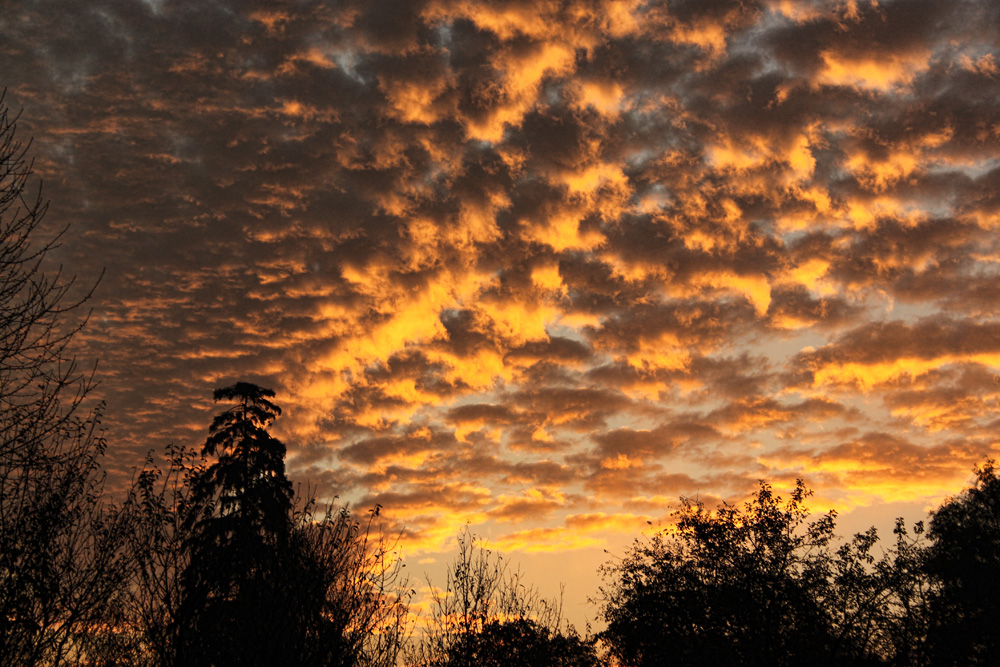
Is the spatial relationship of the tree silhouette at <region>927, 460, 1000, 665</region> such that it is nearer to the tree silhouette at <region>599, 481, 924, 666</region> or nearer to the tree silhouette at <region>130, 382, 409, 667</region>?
the tree silhouette at <region>599, 481, 924, 666</region>

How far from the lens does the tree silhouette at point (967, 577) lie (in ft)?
96.8

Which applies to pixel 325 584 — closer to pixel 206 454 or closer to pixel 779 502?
pixel 206 454

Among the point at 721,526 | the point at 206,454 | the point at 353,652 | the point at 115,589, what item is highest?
the point at 206,454

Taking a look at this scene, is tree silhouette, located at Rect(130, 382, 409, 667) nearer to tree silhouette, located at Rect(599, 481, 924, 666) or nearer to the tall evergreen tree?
the tall evergreen tree

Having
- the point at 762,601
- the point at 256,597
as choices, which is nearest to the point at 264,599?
the point at 256,597

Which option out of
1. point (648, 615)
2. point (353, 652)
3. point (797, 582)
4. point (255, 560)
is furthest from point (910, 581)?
point (255, 560)

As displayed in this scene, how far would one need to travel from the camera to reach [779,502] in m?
33.8

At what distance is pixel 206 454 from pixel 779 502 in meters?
27.9

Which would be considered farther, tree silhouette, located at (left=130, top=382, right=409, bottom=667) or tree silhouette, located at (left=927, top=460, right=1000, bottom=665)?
tree silhouette, located at (left=927, top=460, right=1000, bottom=665)

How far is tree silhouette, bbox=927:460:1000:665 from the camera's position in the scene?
29.5m

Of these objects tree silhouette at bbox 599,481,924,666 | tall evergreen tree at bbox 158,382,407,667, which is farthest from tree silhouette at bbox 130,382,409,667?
tree silhouette at bbox 599,481,924,666

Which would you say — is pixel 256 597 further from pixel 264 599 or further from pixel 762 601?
pixel 762 601

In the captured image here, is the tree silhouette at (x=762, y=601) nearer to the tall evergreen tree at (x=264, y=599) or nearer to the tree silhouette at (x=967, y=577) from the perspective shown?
the tree silhouette at (x=967, y=577)

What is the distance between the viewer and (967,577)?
36250mm
